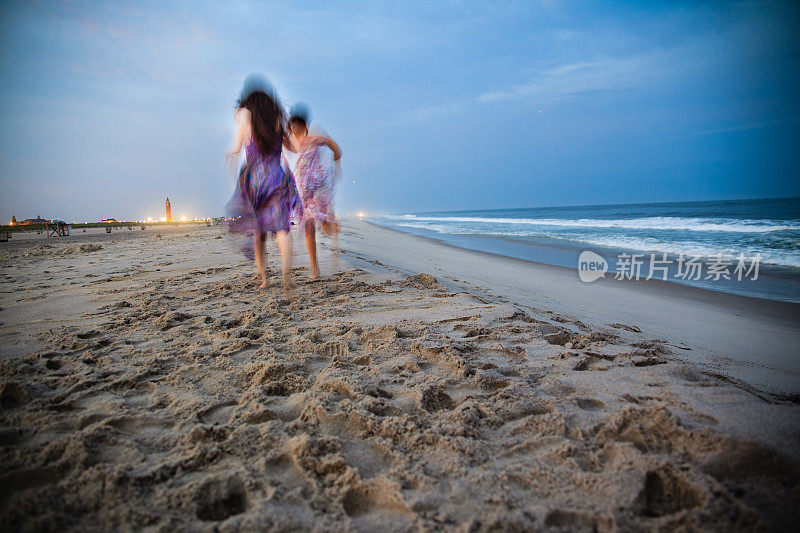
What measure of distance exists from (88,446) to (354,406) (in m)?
0.85

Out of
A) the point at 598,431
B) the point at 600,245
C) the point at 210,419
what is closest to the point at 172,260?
the point at 210,419

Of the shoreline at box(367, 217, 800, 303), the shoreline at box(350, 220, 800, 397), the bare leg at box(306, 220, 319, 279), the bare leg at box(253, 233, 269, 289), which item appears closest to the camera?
the shoreline at box(350, 220, 800, 397)

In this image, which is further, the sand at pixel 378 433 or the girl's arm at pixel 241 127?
the girl's arm at pixel 241 127

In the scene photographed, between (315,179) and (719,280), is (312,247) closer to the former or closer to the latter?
(315,179)

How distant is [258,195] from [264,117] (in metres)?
0.75

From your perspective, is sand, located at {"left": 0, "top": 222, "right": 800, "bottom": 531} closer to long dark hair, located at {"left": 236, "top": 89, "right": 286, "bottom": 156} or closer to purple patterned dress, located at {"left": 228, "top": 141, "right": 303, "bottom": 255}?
purple patterned dress, located at {"left": 228, "top": 141, "right": 303, "bottom": 255}

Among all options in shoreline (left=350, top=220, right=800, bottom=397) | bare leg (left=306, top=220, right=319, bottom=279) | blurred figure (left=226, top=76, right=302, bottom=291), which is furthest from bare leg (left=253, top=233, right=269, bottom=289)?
shoreline (left=350, top=220, right=800, bottom=397)

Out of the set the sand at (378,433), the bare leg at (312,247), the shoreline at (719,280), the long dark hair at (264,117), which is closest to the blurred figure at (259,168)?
the long dark hair at (264,117)

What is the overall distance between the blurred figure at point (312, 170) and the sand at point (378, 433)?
1866 mm

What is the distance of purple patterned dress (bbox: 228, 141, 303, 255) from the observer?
11.5ft

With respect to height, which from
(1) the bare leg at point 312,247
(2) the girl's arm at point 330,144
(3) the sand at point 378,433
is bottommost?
(3) the sand at point 378,433

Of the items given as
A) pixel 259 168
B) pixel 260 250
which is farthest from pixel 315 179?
pixel 260 250

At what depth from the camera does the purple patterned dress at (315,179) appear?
395cm

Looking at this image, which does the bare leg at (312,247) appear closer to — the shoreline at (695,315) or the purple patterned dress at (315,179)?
the purple patterned dress at (315,179)
